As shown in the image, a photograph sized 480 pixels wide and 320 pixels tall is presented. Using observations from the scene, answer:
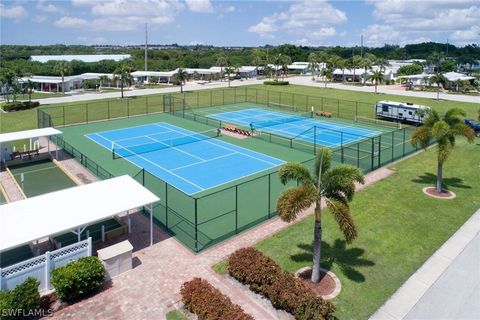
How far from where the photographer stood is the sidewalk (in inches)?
494

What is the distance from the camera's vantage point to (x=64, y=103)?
189ft

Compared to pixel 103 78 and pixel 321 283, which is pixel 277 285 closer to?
pixel 321 283

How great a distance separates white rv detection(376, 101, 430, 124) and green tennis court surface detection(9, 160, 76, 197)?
119 feet

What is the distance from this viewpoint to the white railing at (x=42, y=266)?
12.9 meters

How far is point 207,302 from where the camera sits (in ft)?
39.6

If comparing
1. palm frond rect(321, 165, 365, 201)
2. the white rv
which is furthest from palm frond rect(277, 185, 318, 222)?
the white rv

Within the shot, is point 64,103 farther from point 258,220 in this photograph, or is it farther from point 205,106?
point 258,220

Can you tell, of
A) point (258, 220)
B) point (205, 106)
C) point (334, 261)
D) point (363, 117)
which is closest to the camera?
point (334, 261)

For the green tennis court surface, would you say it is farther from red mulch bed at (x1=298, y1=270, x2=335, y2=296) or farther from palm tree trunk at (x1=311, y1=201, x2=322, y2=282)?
palm tree trunk at (x1=311, y1=201, x2=322, y2=282)

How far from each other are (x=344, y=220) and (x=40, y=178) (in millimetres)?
22262

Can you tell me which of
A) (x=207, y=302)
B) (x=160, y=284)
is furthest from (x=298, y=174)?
(x=160, y=284)

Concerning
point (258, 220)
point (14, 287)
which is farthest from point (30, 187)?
point (258, 220)

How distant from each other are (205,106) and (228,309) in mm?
46376

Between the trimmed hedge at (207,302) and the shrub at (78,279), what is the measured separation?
318 cm
